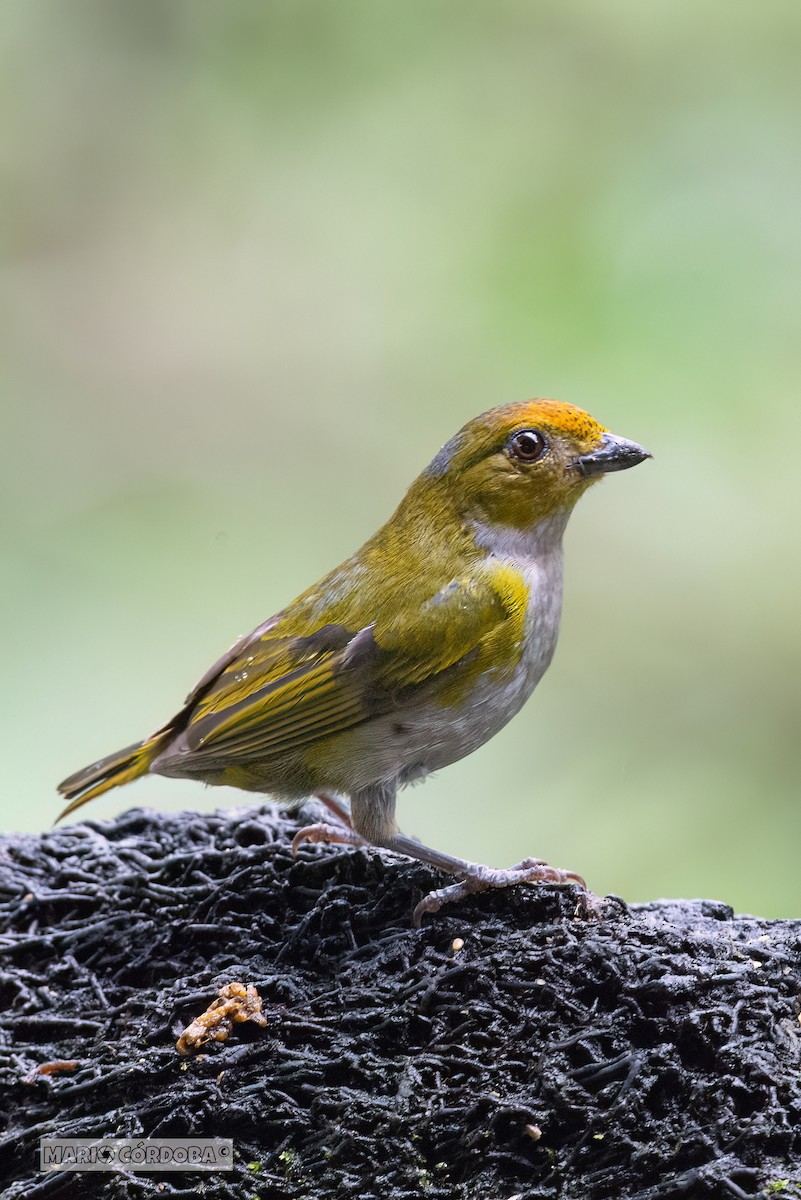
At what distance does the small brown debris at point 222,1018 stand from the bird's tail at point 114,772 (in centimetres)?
84

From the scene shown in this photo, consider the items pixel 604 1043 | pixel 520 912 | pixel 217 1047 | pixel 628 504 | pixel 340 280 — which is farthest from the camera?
pixel 340 280

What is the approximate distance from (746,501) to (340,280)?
205cm

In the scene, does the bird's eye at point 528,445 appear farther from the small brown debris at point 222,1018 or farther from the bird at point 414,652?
the small brown debris at point 222,1018

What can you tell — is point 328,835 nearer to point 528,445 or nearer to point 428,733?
point 428,733

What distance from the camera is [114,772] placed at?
3.47 m

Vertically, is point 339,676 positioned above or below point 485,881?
above

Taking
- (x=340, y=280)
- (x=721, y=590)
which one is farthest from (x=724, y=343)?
(x=340, y=280)

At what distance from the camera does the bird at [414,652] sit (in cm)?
316

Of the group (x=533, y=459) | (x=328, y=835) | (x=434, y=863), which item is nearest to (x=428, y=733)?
(x=434, y=863)

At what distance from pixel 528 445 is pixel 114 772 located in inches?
56.2

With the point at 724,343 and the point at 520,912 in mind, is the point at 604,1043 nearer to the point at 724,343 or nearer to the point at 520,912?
the point at 520,912

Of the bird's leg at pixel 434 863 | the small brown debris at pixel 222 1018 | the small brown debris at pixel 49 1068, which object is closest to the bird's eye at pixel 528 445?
the bird's leg at pixel 434 863

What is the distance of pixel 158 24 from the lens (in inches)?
215

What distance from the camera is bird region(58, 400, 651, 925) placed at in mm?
3162
